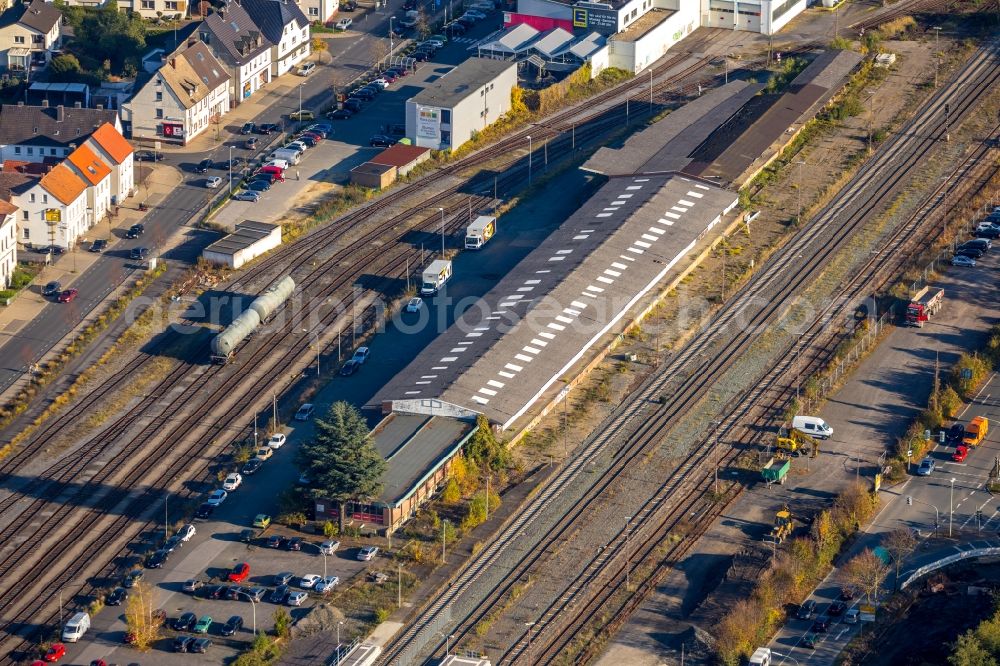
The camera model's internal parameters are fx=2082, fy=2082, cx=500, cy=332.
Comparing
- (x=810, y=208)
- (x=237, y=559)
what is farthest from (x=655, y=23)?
(x=237, y=559)

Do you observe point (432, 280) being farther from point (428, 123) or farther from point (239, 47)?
point (239, 47)

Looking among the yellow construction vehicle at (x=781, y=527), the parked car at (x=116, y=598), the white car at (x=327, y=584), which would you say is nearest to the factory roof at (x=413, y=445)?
the white car at (x=327, y=584)

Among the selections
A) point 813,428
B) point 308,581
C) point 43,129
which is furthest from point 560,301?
point 43,129

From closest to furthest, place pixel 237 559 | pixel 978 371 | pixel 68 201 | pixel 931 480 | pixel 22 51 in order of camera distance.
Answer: pixel 237 559, pixel 931 480, pixel 978 371, pixel 68 201, pixel 22 51

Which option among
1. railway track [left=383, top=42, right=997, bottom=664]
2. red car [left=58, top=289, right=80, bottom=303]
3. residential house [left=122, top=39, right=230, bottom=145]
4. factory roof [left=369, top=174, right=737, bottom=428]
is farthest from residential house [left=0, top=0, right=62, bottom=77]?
railway track [left=383, top=42, right=997, bottom=664]

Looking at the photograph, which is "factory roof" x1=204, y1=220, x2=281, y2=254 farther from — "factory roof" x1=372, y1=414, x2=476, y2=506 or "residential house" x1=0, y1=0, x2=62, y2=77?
"residential house" x1=0, y1=0, x2=62, y2=77

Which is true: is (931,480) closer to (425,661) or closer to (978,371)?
(978,371)

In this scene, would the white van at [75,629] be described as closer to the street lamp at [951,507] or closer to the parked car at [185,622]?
the parked car at [185,622]
